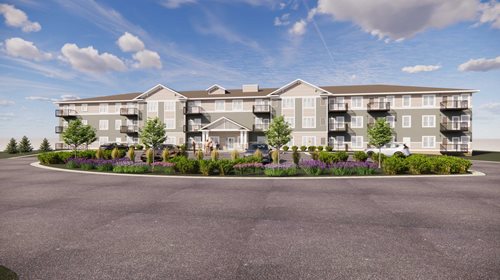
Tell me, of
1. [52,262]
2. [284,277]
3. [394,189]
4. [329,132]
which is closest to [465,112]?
[329,132]

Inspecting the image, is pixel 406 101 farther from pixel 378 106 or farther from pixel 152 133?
pixel 152 133

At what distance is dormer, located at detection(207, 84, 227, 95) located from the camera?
4662cm

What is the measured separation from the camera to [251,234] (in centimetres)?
552

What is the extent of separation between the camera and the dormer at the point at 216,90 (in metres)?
46.6

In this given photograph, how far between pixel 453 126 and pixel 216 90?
37986 mm

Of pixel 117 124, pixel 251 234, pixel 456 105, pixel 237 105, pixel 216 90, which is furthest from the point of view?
pixel 216 90

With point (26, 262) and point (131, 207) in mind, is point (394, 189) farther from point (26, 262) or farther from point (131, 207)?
point (26, 262)

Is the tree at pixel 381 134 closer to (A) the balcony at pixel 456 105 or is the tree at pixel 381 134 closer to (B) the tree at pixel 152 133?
(B) the tree at pixel 152 133

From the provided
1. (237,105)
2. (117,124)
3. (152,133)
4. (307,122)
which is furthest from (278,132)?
(117,124)

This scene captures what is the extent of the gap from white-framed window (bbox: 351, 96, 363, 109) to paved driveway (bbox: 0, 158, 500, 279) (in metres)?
32.2

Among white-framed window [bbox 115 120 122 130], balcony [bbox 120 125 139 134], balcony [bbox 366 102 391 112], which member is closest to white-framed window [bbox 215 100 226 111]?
balcony [bbox 120 125 139 134]

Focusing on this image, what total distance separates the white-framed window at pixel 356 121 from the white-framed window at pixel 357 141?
72.6 inches

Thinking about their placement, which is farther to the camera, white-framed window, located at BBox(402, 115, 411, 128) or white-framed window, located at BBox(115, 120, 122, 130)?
white-framed window, located at BBox(115, 120, 122, 130)

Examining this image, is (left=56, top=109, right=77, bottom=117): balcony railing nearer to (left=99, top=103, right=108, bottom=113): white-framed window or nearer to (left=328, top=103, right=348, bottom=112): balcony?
(left=99, top=103, right=108, bottom=113): white-framed window
